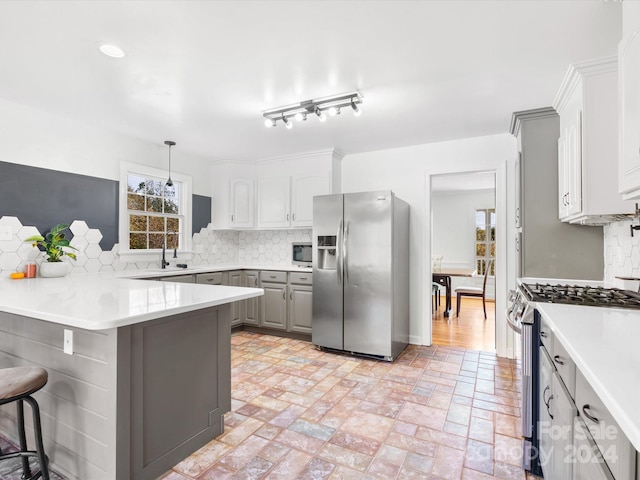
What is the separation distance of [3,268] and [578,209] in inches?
173

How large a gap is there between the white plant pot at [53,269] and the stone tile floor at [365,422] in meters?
1.59

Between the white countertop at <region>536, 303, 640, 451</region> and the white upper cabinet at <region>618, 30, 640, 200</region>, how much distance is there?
0.53 m

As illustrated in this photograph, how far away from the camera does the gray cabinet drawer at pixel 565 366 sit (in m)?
1.17

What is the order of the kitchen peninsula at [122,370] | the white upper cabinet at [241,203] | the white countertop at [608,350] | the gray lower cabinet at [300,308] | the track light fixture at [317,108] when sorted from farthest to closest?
the white upper cabinet at [241,203] → the gray lower cabinet at [300,308] → the track light fixture at [317,108] → the kitchen peninsula at [122,370] → the white countertop at [608,350]

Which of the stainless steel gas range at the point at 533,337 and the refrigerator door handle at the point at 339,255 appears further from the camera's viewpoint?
the refrigerator door handle at the point at 339,255

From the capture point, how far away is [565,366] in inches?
49.9

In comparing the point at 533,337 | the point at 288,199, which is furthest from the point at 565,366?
the point at 288,199

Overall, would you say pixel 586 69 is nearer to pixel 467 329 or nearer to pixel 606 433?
pixel 606 433

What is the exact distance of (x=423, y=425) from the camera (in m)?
2.29

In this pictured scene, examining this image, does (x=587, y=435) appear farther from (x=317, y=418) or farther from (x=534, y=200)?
(x=534, y=200)

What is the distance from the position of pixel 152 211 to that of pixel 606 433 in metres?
4.46

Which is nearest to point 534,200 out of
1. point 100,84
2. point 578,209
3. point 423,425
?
point 578,209

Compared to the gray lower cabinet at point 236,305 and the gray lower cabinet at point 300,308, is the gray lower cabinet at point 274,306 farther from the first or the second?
the gray lower cabinet at point 236,305

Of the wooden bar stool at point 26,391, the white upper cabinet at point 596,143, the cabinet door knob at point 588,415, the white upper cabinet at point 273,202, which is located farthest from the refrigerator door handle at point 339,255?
the cabinet door knob at point 588,415
